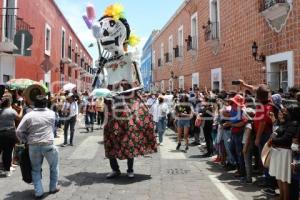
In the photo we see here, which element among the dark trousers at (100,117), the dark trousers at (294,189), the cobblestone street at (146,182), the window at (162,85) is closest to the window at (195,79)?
the dark trousers at (100,117)

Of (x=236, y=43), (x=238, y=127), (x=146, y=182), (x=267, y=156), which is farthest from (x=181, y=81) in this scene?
(x=267, y=156)

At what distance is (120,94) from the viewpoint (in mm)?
7020

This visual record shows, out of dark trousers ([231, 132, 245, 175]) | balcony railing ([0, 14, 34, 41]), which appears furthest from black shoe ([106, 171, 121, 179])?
balcony railing ([0, 14, 34, 41])

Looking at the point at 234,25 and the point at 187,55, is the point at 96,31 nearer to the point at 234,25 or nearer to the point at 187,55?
the point at 234,25

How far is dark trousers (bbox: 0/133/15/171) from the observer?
710 centimetres

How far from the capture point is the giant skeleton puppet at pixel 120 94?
6.67 meters

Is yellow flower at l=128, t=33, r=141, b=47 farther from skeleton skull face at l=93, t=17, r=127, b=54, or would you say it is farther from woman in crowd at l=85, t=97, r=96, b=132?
woman in crowd at l=85, t=97, r=96, b=132

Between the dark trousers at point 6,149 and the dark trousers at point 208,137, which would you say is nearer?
the dark trousers at point 6,149

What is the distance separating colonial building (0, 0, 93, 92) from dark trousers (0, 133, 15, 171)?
5366mm

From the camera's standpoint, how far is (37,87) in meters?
7.43

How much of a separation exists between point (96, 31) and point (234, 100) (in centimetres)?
300

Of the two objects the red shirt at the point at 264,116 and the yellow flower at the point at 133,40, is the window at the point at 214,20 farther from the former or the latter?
the red shirt at the point at 264,116

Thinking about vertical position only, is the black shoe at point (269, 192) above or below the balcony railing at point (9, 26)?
below

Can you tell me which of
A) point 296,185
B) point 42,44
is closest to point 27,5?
point 42,44
